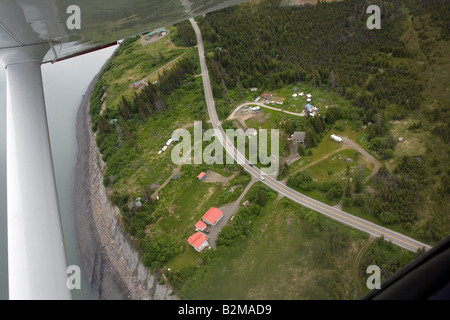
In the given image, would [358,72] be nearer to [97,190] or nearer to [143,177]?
[143,177]

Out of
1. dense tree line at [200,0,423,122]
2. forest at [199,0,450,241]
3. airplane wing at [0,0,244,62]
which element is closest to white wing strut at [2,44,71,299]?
airplane wing at [0,0,244,62]

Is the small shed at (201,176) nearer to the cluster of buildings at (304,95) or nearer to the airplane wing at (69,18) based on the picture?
the cluster of buildings at (304,95)

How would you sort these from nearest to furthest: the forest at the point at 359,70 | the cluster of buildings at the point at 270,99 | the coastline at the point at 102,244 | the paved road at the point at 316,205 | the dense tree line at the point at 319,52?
the coastline at the point at 102,244, the paved road at the point at 316,205, the forest at the point at 359,70, the dense tree line at the point at 319,52, the cluster of buildings at the point at 270,99

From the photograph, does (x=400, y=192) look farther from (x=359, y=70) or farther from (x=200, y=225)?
(x=359, y=70)

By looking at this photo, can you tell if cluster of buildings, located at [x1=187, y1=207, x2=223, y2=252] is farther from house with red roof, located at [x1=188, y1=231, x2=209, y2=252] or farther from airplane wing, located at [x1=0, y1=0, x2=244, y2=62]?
airplane wing, located at [x1=0, y1=0, x2=244, y2=62]

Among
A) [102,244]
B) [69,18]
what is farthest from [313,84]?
[69,18]

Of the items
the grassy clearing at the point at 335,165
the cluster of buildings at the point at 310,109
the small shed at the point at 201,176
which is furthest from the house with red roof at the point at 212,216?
the cluster of buildings at the point at 310,109
